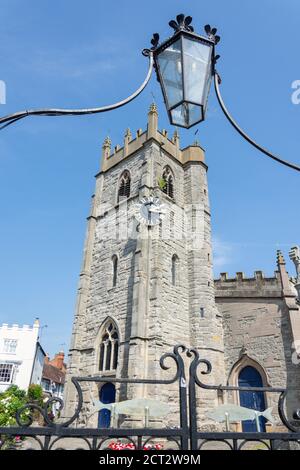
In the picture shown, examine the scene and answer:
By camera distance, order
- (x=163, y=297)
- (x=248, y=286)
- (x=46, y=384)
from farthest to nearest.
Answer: (x=46, y=384), (x=248, y=286), (x=163, y=297)

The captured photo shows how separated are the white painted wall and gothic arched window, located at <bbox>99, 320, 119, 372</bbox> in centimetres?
1604

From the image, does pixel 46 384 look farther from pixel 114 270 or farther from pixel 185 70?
pixel 185 70

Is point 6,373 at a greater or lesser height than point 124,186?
lesser

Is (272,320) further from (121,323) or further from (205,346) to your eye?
(121,323)

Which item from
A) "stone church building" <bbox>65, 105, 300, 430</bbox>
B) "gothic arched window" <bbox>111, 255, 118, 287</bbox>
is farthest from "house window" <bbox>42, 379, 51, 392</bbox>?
"gothic arched window" <bbox>111, 255, 118, 287</bbox>

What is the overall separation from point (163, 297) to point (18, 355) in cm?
2053

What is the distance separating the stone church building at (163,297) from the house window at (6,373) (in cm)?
1466

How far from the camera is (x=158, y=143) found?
22.2 m

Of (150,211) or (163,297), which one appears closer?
(163,297)

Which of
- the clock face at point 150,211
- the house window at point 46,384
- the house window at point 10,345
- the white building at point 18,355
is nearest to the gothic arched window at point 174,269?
the clock face at point 150,211

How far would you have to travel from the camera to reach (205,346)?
17938 mm

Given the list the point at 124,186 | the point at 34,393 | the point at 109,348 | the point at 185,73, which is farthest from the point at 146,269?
the point at 34,393
